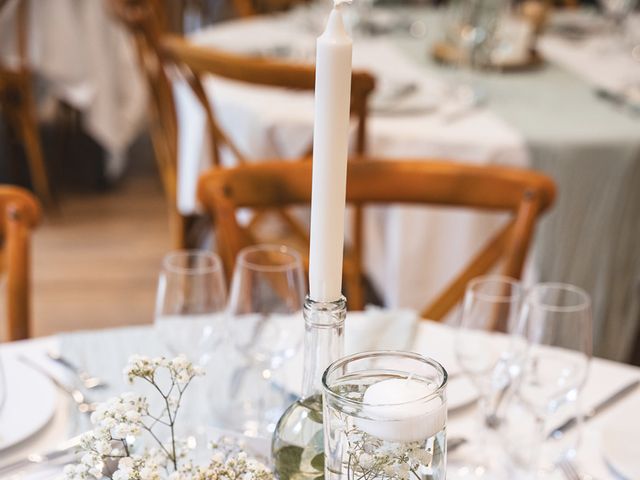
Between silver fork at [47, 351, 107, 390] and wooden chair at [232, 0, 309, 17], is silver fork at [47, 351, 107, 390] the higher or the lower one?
the lower one

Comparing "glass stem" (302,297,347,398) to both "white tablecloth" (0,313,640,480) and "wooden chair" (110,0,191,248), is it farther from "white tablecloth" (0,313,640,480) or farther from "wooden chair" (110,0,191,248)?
"wooden chair" (110,0,191,248)

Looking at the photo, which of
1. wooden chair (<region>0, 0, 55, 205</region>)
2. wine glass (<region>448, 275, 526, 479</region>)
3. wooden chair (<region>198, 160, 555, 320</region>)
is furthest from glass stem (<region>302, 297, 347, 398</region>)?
wooden chair (<region>0, 0, 55, 205</region>)

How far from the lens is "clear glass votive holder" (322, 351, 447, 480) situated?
55cm

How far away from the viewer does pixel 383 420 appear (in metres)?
0.54

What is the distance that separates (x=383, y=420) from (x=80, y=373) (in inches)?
22.2

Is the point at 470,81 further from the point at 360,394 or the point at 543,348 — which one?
the point at 360,394

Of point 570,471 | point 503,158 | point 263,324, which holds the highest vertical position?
point 503,158

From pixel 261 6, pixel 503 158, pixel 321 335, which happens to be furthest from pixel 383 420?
Answer: pixel 261 6

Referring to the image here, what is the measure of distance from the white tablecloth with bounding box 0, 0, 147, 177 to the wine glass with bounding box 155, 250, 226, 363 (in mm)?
2611

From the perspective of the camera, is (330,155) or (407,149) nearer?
(330,155)

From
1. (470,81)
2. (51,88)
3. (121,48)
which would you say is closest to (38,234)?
(51,88)

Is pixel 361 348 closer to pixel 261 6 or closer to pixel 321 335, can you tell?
pixel 321 335

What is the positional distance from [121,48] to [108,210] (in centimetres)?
65

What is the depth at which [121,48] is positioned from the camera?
3.66 m
